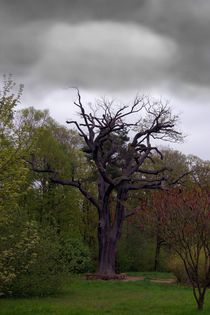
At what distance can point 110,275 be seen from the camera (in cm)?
3494

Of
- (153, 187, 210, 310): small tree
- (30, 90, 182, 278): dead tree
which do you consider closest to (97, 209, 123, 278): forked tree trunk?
(30, 90, 182, 278): dead tree

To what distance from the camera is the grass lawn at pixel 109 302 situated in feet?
53.3

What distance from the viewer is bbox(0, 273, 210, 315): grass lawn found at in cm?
Result: 1623

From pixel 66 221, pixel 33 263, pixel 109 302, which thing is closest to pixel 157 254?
pixel 66 221

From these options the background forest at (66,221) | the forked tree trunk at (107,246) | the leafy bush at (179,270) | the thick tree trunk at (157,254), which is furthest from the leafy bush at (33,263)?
the thick tree trunk at (157,254)

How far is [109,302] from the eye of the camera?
20125 mm

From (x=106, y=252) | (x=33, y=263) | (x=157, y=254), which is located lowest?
(x=33, y=263)

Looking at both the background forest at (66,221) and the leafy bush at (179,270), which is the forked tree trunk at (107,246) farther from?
the leafy bush at (179,270)

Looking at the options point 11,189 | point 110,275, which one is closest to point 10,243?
point 11,189

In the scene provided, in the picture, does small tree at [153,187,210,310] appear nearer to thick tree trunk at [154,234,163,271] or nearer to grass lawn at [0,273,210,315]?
grass lawn at [0,273,210,315]

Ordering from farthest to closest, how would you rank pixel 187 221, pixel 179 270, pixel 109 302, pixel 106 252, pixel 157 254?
pixel 157 254
pixel 106 252
pixel 179 270
pixel 109 302
pixel 187 221

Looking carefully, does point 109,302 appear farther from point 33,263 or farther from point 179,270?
point 179,270

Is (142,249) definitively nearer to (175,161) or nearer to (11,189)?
(175,161)

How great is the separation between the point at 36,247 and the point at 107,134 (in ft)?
49.7
